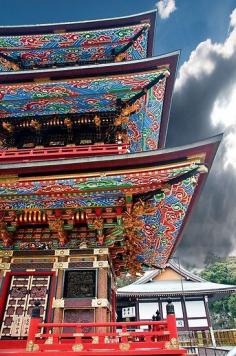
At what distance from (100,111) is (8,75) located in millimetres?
3528

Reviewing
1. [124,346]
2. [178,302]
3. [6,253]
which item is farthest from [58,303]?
[178,302]

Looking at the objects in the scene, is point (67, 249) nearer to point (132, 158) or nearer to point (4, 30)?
point (132, 158)

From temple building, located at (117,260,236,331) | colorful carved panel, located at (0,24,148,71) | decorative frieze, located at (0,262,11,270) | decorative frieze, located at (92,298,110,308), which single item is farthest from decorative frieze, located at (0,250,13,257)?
temple building, located at (117,260,236,331)

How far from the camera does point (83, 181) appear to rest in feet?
24.9

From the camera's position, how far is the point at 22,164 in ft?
25.1

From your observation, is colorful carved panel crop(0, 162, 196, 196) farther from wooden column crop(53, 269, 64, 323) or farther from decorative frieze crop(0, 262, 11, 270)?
wooden column crop(53, 269, 64, 323)

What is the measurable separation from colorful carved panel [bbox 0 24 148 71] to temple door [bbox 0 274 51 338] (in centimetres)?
983

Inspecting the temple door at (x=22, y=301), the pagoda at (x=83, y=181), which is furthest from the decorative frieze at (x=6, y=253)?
the temple door at (x=22, y=301)

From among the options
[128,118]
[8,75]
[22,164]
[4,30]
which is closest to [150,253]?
[128,118]

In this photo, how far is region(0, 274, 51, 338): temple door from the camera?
311 inches

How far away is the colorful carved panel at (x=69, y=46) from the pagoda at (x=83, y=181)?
0.07m

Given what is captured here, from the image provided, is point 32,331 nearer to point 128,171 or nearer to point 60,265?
point 60,265

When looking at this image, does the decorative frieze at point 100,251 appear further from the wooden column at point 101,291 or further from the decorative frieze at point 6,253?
the decorative frieze at point 6,253

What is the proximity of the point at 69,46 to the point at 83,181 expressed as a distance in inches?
339
